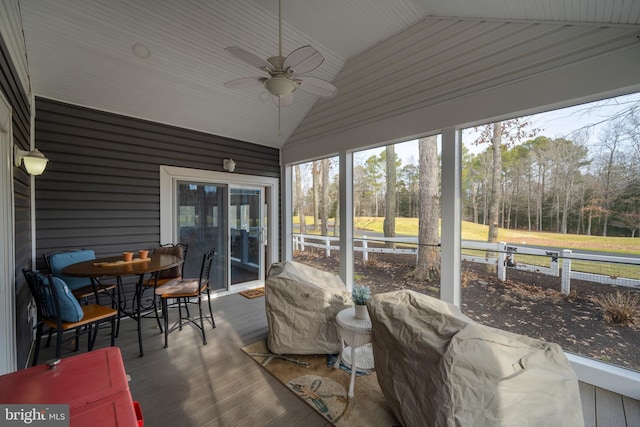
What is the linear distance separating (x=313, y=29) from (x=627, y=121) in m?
3.24

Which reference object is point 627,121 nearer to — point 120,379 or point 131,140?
point 120,379

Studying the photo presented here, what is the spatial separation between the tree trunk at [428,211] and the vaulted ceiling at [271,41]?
2.79 ft

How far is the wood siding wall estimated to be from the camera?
314 centimetres

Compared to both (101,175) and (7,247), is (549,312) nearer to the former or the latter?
(7,247)

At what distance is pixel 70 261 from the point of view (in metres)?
3.08

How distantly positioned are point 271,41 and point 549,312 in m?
4.39

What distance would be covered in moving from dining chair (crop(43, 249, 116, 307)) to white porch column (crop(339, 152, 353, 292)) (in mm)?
3086

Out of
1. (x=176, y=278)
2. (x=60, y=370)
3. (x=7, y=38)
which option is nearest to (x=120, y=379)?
(x=60, y=370)

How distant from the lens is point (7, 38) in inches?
76.7

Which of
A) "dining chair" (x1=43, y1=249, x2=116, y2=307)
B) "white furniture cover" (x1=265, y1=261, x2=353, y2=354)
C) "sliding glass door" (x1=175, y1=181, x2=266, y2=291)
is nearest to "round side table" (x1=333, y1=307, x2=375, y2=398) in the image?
"white furniture cover" (x1=265, y1=261, x2=353, y2=354)

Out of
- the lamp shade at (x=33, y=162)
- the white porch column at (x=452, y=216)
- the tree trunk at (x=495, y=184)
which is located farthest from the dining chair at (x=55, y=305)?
the tree trunk at (x=495, y=184)

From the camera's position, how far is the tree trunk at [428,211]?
12.3 feet


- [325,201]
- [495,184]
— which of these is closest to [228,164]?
[325,201]

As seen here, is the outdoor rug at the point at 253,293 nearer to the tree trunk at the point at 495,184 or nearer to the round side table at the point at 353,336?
the round side table at the point at 353,336
